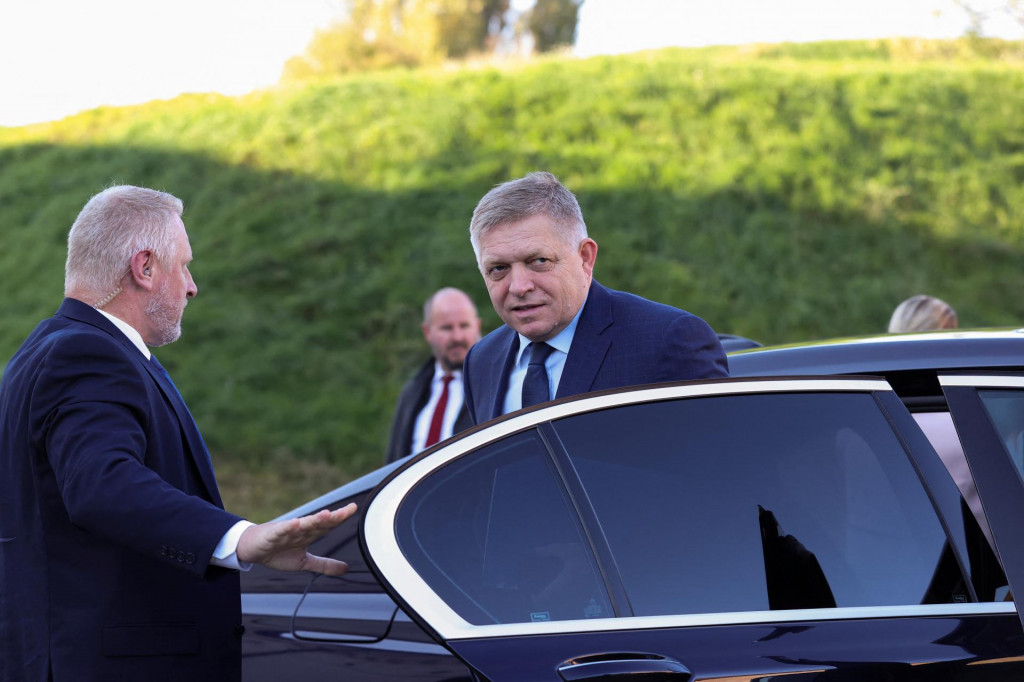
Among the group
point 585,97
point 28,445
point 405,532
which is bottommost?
point 405,532

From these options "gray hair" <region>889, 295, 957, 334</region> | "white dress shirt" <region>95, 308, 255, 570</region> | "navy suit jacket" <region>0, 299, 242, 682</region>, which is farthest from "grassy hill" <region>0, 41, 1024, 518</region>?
"white dress shirt" <region>95, 308, 255, 570</region>

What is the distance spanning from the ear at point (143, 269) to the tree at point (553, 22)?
1301 inches

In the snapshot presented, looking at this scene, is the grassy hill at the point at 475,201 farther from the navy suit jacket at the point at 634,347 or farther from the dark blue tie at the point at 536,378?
the navy suit jacket at the point at 634,347

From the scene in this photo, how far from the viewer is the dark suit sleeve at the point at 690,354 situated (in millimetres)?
2193

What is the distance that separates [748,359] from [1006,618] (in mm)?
933

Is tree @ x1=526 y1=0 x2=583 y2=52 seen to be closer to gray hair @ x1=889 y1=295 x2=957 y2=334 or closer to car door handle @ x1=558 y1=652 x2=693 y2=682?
gray hair @ x1=889 y1=295 x2=957 y2=334

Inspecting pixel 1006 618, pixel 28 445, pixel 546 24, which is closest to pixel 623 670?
pixel 1006 618

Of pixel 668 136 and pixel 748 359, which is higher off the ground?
pixel 668 136

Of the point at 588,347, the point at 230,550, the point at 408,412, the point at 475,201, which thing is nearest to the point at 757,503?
the point at 588,347

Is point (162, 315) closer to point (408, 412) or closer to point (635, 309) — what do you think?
point (635, 309)

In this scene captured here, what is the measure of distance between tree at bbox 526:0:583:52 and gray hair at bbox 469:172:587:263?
3264cm

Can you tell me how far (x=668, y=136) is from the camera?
15062mm

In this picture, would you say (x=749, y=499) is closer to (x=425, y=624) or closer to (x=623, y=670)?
(x=623, y=670)

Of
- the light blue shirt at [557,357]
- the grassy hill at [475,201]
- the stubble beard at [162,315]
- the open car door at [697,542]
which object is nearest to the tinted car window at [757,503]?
the open car door at [697,542]
